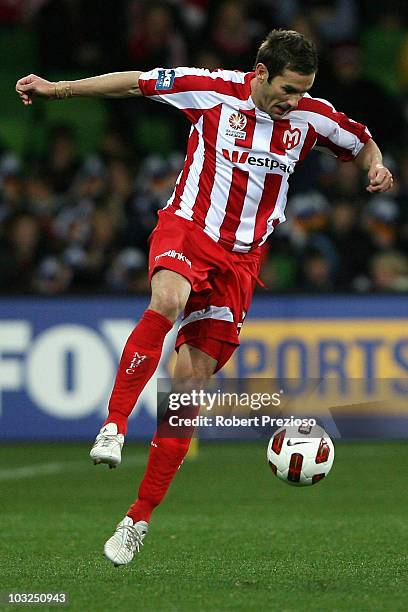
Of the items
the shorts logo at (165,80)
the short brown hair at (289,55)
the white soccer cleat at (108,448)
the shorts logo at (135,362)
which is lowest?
the white soccer cleat at (108,448)

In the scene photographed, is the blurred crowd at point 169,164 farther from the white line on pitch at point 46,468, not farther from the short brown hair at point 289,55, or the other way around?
the short brown hair at point 289,55

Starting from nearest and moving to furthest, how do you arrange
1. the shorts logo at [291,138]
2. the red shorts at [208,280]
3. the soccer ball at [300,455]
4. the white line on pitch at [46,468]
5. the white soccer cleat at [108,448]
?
the white soccer cleat at [108,448] < the red shorts at [208,280] < the soccer ball at [300,455] < the shorts logo at [291,138] < the white line on pitch at [46,468]

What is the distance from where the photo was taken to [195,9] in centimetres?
1452

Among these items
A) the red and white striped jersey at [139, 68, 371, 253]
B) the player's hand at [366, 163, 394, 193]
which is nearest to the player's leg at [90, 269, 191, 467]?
the red and white striped jersey at [139, 68, 371, 253]

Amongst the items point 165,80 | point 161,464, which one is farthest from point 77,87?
point 161,464

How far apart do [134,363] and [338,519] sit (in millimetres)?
2584

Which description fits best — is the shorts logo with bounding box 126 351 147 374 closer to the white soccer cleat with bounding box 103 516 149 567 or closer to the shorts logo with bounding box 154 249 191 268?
the shorts logo with bounding box 154 249 191 268

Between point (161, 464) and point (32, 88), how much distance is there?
5.83 feet

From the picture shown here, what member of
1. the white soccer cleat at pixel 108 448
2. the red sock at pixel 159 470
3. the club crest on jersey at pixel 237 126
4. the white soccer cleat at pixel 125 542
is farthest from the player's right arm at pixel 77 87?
the white soccer cleat at pixel 125 542

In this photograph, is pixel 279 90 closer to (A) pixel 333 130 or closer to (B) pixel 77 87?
(A) pixel 333 130

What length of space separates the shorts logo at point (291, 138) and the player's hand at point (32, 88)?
43.0 inches

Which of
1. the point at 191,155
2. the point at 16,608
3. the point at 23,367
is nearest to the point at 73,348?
the point at 23,367

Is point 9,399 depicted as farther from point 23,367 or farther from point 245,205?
point 245,205

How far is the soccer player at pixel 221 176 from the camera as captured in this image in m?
5.78
